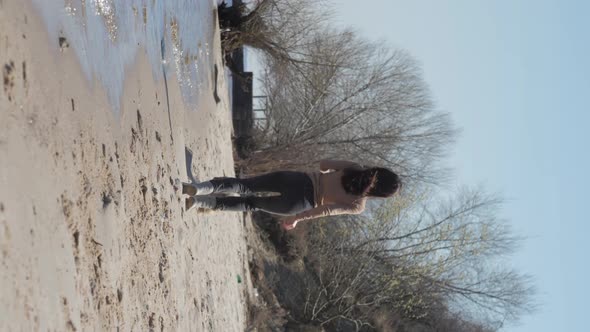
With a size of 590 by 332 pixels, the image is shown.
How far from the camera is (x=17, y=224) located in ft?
7.83

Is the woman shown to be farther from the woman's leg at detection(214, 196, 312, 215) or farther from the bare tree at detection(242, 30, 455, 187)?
the bare tree at detection(242, 30, 455, 187)

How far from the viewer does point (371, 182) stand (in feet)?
16.6

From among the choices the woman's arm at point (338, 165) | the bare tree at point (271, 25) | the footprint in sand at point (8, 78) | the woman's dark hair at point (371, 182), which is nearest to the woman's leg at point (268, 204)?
the woman's arm at point (338, 165)

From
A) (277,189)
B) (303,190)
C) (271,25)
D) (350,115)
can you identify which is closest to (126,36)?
(277,189)

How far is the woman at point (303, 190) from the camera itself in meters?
5.27

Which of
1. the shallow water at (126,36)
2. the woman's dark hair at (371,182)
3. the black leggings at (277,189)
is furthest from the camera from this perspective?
the black leggings at (277,189)

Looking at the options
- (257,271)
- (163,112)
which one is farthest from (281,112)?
(163,112)

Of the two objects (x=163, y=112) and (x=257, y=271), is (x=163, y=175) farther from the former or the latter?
(x=257, y=271)

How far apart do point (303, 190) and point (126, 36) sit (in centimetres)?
206

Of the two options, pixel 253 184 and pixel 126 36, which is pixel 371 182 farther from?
pixel 126 36

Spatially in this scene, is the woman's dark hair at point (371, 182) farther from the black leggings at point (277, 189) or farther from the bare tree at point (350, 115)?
the bare tree at point (350, 115)

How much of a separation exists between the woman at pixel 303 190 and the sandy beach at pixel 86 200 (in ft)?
1.42

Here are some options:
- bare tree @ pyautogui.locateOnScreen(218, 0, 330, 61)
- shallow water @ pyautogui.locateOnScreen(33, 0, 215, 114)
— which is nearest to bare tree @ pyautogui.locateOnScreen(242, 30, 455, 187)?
bare tree @ pyautogui.locateOnScreen(218, 0, 330, 61)

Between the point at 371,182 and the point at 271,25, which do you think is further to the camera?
the point at 271,25
